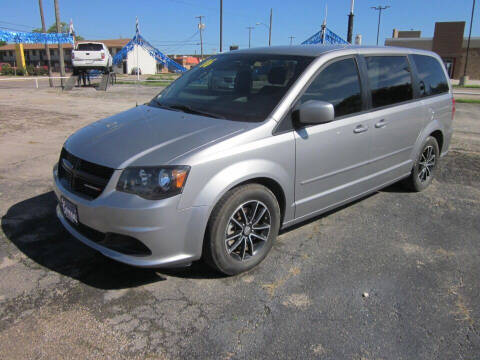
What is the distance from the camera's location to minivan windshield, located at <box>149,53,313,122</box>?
11.3 feet

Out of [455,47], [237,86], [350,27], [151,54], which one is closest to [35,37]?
[151,54]

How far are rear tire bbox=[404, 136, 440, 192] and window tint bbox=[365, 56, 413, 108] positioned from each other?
0.84m

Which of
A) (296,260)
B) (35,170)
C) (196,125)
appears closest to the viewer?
(196,125)

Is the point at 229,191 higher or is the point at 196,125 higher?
the point at 196,125

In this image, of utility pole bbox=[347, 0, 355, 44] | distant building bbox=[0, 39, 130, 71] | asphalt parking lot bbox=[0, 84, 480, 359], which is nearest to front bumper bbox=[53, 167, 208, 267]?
asphalt parking lot bbox=[0, 84, 480, 359]

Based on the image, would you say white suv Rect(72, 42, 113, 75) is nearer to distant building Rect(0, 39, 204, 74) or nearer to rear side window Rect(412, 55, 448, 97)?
rear side window Rect(412, 55, 448, 97)

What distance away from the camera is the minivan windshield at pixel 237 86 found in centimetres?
345

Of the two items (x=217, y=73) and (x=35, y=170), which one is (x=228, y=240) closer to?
(x=217, y=73)

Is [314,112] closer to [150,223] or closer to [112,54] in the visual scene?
[150,223]

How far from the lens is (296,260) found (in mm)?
3508

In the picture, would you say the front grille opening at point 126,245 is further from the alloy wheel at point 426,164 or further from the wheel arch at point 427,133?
the alloy wheel at point 426,164

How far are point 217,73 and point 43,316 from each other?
271cm

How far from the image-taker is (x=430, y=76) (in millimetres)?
5129

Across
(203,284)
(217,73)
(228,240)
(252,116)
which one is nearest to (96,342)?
(203,284)
